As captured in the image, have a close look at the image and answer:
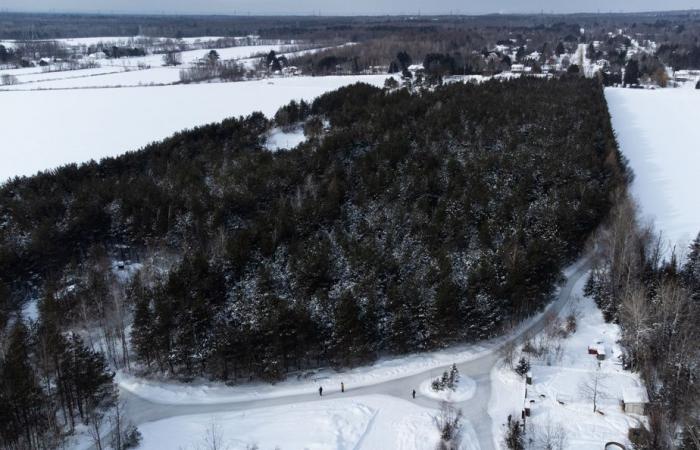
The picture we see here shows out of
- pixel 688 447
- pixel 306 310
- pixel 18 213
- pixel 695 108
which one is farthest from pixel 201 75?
pixel 688 447

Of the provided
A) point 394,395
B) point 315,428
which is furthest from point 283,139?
point 315,428

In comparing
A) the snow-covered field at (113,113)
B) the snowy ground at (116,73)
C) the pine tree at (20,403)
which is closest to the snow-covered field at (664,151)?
the pine tree at (20,403)

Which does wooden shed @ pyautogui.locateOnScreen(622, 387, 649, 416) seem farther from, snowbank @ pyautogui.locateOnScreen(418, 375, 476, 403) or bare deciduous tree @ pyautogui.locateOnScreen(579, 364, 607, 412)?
snowbank @ pyautogui.locateOnScreen(418, 375, 476, 403)

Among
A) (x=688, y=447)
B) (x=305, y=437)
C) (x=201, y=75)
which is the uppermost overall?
(x=201, y=75)

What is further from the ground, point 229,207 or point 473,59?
point 473,59

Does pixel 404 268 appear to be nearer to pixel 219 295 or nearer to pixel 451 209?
pixel 451 209

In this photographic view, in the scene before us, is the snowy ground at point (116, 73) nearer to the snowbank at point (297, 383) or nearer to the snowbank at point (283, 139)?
the snowbank at point (283, 139)

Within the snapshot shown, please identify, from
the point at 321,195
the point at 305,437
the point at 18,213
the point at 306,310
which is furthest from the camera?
the point at 321,195
